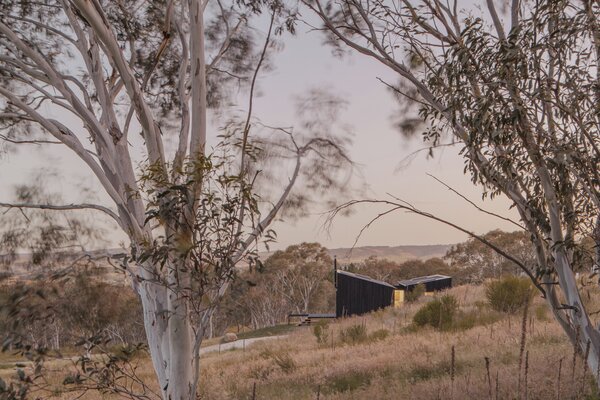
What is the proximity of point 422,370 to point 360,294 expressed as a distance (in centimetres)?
1556

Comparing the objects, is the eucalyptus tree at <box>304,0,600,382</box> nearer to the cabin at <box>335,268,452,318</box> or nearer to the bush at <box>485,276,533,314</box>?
the bush at <box>485,276,533,314</box>

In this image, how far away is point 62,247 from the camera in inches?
268

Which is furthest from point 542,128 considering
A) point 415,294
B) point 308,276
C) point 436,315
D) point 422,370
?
point 308,276

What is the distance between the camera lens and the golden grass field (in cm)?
556

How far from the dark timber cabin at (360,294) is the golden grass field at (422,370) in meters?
11.2

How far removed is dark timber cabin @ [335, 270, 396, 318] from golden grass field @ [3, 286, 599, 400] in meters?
11.2

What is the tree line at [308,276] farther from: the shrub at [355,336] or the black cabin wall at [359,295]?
the shrub at [355,336]

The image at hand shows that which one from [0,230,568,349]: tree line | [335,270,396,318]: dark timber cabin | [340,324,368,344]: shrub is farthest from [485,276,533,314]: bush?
[0,230,568,349]: tree line

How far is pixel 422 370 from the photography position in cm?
718

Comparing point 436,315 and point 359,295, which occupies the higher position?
point 359,295

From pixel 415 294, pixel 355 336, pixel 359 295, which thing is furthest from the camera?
pixel 359 295

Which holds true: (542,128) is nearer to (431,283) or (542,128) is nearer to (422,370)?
(422,370)

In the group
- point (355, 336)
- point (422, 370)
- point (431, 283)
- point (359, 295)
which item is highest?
point (431, 283)

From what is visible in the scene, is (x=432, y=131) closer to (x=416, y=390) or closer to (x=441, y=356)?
(x=416, y=390)
